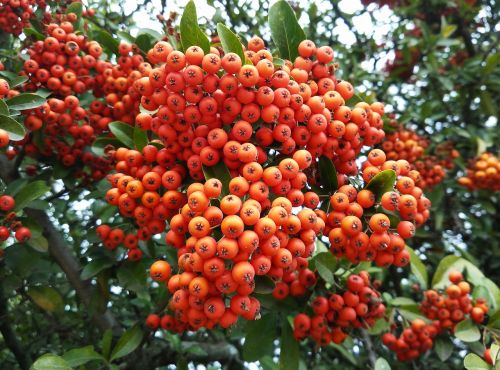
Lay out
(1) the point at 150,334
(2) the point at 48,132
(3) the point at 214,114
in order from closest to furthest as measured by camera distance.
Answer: (3) the point at 214,114
(2) the point at 48,132
(1) the point at 150,334

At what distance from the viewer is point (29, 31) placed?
304 cm

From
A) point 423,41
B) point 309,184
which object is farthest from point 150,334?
point 423,41

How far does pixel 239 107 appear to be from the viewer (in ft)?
6.57

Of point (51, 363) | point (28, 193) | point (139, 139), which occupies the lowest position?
point (51, 363)

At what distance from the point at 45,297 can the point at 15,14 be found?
1.89m

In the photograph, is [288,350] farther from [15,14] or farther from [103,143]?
[15,14]

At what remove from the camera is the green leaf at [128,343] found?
9.42 ft

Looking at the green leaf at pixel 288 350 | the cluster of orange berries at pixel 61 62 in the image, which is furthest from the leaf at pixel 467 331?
the cluster of orange berries at pixel 61 62

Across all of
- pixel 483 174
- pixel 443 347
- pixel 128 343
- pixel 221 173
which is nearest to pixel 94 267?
pixel 128 343

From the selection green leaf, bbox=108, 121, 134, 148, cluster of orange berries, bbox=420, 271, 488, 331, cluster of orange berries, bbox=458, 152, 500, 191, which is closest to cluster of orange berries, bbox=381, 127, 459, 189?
cluster of orange berries, bbox=458, 152, 500, 191

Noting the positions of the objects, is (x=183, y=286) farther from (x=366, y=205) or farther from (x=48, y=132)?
(x=48, y=132)

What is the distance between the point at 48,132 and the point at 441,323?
2.86 meters

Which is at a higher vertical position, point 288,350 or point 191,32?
point 191,32

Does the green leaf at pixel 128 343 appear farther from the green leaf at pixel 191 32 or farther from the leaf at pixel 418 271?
the leaf at pixel 418 271
